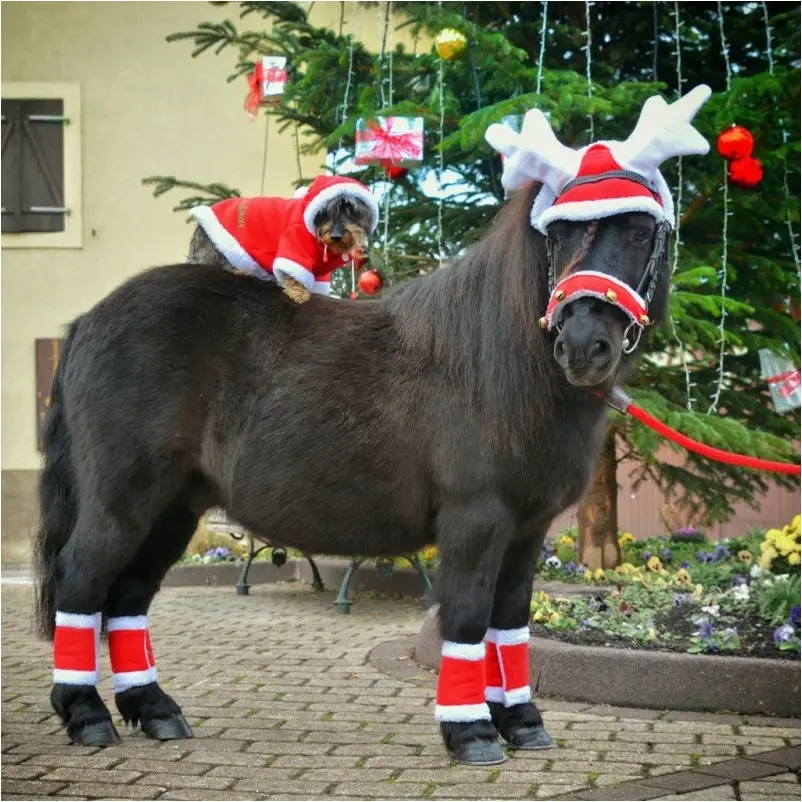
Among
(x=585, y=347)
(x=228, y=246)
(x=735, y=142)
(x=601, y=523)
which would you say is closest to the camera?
(x=585, y=347)

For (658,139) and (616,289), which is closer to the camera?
(616,289)

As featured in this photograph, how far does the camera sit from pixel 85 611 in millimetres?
4281

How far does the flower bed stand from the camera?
5129mm

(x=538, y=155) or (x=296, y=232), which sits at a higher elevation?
(x=538, y=155)

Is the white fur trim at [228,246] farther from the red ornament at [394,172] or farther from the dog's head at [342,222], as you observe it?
the red ornament at [394,172]

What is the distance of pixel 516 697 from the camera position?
14.0 ft

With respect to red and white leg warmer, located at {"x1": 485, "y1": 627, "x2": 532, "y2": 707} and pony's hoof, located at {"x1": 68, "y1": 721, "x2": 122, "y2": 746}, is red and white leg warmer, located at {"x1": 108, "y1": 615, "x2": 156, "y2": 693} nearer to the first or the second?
pony's hoof, located at {"x1": 68, "y1": 721, "x2": 122, "y2": 746}

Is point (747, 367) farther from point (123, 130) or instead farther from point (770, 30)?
point (123, 130)

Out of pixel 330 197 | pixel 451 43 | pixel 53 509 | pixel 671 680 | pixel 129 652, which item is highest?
pixel 451 43

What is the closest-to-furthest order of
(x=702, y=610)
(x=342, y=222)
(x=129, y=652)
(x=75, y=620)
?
(x=75, y=620) < (x=342, y=222) < (x=129, y=652) < (x=702, y=610)

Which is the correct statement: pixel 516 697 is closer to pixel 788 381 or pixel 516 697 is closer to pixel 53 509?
pixel 53 509

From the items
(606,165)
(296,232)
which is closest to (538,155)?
(606,165)

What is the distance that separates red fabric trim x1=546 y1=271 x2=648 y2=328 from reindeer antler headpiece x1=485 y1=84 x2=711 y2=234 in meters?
0.24

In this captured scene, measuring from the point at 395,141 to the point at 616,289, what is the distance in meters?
3.32
